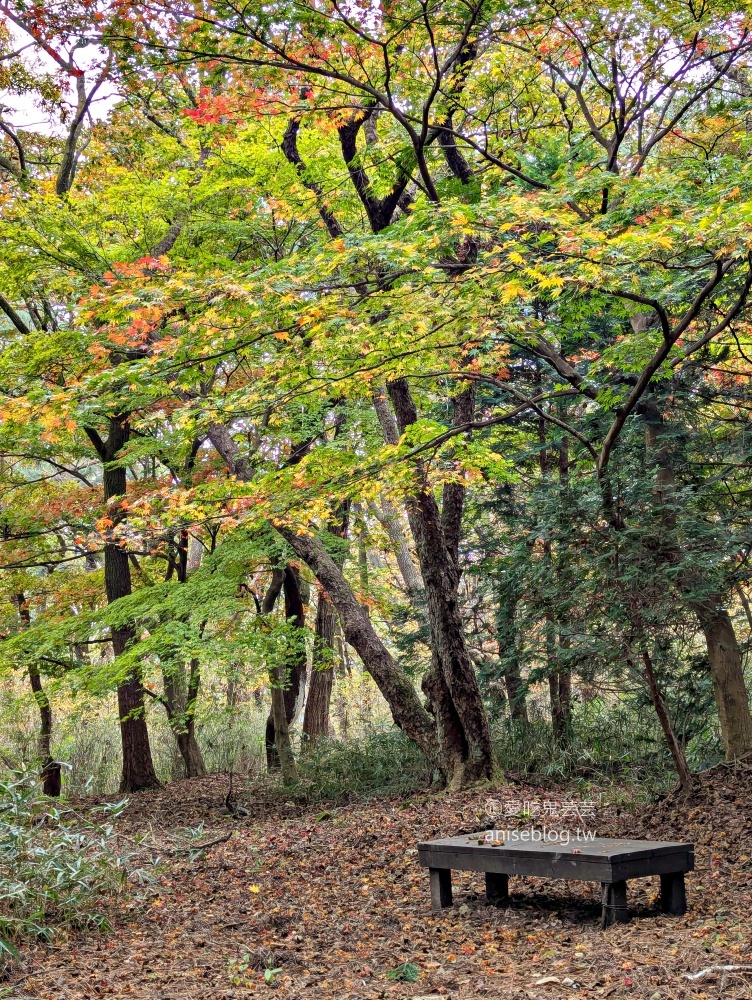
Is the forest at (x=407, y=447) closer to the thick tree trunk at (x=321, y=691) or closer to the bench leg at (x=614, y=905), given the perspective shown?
the bench leg at (x=614, y=905)

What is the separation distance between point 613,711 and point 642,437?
308 cm

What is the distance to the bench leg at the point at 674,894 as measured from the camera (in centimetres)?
459

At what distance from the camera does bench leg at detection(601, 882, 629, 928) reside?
440 cm

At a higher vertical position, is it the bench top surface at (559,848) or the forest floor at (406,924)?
the bench top surface at (559,848)

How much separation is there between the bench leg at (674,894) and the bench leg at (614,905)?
1.05ft

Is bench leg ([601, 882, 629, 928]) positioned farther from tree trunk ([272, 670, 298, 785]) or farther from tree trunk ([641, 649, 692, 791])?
tree trunk ([272, 670, 298, 785])

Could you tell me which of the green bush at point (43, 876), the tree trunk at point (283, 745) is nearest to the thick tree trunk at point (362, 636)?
the tree trunk at point (283, 745)

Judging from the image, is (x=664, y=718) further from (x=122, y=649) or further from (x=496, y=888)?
(x=122, y=649)

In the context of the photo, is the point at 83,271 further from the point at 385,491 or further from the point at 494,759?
the point at 494,759

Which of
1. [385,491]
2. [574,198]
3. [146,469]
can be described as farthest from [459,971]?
[146,469]

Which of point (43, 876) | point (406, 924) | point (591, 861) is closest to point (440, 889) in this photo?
point (406, 924)

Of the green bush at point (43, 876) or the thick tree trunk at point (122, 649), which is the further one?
the thick tree trunk at point (122, 649)

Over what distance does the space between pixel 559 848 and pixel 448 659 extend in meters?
3.75

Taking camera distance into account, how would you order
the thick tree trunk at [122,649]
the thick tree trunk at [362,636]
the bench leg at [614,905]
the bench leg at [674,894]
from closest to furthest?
the bench leg at [614,905] < the bench leg at [674,894] < the thick tree trunk at [362,636] < the thick tree trunk at [122,649]
